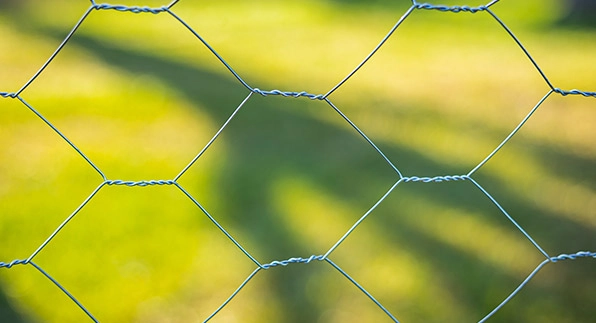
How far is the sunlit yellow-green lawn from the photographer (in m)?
1.07

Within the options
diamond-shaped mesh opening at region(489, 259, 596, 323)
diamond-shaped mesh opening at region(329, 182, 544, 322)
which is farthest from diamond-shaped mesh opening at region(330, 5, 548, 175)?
diamond-shaped mesh opening at region(489, 259, 596, 323)

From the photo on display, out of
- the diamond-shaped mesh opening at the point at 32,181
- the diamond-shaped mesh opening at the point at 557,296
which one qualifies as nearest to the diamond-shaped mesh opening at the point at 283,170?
the diamond-shaped mesh opening at the point at 32,181

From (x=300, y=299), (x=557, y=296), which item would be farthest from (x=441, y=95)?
(x=300, y=299)

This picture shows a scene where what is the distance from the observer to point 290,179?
1436mm

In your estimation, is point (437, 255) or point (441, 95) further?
point (441, 95)

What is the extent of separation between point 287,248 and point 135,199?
378 millimetres

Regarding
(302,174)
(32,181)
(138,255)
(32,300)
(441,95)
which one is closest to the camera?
(32,300)

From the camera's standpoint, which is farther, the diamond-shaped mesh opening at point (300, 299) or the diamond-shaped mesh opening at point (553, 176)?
the diamond-shaped mesh opening at point (553, 176)

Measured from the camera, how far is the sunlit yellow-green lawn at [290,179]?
107 centimetres

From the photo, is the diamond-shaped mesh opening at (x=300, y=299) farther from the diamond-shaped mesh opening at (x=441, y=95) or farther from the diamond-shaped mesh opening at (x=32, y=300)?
the diamond-shaped mesh opening at (x=441, y=95)

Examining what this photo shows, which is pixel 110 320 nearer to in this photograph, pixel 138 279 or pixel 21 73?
pixel 138 279

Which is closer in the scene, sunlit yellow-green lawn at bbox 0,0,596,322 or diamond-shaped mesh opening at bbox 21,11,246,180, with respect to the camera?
sunlit yellow-green lawn at bbox 0,0,596,322

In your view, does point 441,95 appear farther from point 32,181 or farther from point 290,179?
point 32,181

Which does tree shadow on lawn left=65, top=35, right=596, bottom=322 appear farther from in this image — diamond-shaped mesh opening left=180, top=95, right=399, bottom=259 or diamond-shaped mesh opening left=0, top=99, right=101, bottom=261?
diamond-shaped mesh opening left=0, top=99, right=101, bottom=261
